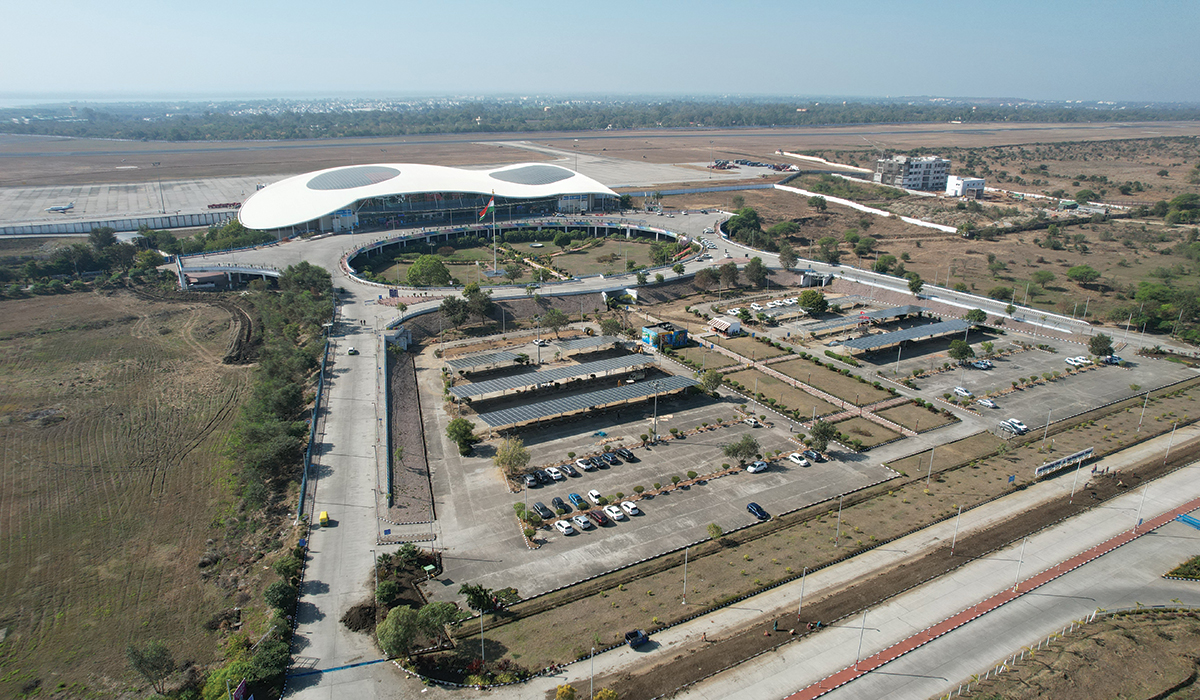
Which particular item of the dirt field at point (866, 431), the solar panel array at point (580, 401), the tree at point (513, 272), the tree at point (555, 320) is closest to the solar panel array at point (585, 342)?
the tree at point (555, 320)

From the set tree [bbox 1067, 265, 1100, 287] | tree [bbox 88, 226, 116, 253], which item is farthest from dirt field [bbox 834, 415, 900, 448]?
tree [bbox 88, 226, 116, 253]

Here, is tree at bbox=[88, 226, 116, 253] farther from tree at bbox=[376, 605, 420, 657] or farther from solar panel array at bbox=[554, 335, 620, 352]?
tree at bbox=[376, 605, 420, 657]

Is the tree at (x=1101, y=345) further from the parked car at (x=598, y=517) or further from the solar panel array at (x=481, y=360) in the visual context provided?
the solar panel array at (x=481, y=360)

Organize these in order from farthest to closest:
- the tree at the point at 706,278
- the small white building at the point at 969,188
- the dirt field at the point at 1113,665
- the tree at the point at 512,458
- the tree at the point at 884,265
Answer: the small white building at the point at 969,188
the tree at the point at 884,265
the tree at the point at 706,278
the tree at the point at 512,458
the dirt field at the point at 1113,665

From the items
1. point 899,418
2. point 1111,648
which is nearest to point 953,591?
point 1111,648

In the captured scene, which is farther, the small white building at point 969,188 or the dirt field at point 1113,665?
the small white building at point 969,188

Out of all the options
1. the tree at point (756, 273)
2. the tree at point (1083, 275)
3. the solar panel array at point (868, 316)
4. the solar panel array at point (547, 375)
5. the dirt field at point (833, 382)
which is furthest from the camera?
the tree at point (756, 273)

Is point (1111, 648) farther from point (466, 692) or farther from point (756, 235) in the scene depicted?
point (756, 235)
